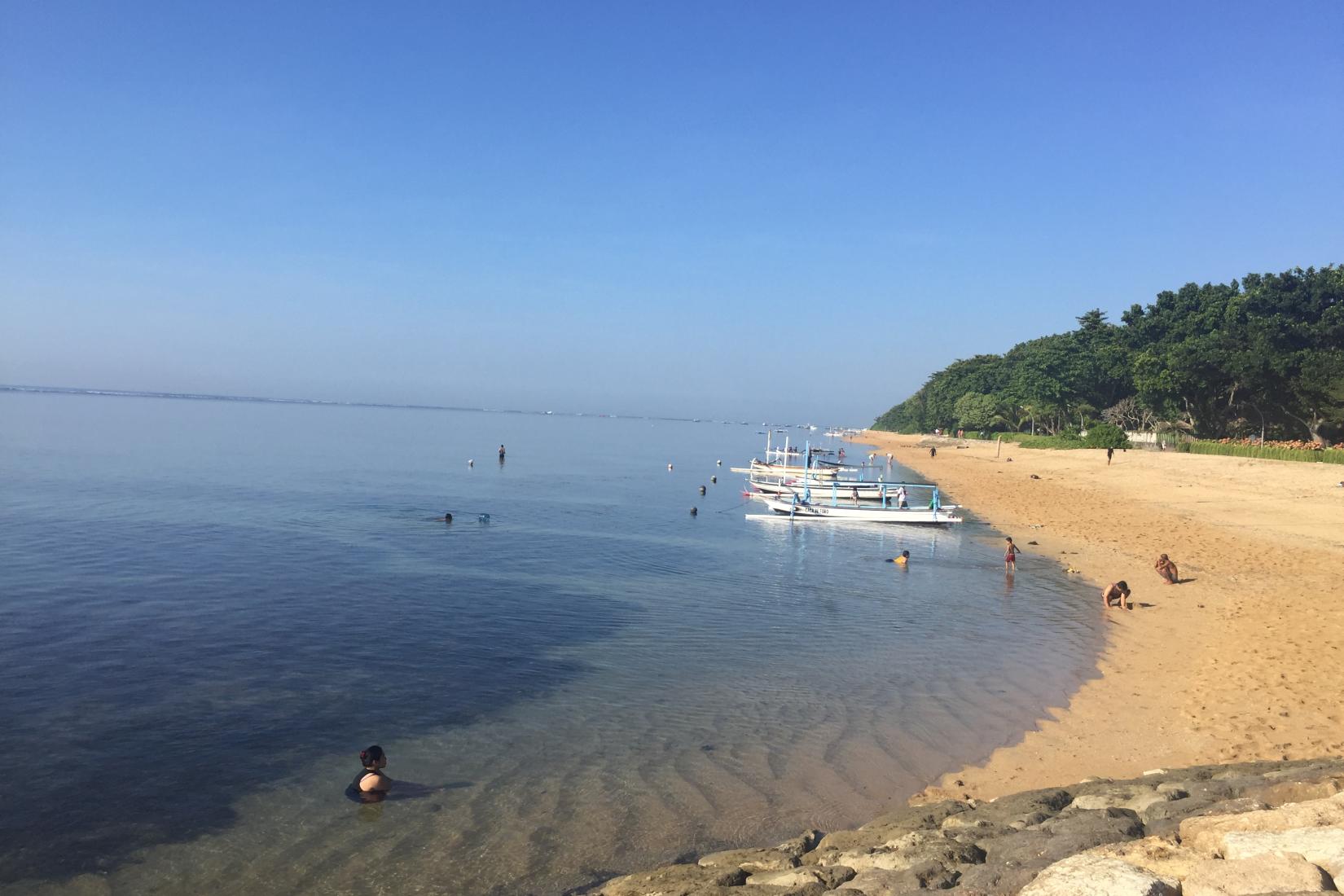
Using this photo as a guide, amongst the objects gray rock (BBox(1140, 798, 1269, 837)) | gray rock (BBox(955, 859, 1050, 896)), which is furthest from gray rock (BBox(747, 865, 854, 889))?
gray rock (BBox(1140, 798, 1269, 837))

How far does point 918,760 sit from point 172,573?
906 inches

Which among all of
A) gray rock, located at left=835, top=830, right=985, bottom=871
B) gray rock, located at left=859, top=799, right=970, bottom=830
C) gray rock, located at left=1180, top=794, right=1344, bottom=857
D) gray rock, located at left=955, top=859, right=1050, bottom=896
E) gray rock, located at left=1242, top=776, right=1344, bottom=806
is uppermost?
gray rock, located at left=1180, top=794, right=1344, bottom=857

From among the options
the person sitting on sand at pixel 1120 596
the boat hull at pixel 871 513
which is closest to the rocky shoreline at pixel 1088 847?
the person sitting on sand at pixel 1120 596

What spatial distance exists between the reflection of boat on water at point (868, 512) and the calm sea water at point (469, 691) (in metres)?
5.46

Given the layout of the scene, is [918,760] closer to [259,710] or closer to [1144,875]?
[1144,875]

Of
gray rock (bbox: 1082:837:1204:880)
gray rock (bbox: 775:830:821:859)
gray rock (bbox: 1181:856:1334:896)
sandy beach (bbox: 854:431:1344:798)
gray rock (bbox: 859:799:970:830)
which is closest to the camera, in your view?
gray rock (bbox: 1181:856:1334:896)

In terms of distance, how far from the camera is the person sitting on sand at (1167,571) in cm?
2598

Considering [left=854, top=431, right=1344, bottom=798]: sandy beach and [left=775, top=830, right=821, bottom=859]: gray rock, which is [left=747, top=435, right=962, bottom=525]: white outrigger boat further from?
[left=775, top=830, right=821, bottom=859]: gray rock

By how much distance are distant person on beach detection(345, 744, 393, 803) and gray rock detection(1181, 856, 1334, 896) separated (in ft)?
31.0

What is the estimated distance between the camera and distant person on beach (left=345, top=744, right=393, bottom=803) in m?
11.3

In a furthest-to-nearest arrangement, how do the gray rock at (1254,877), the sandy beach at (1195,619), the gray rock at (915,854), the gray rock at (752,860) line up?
the sandy beach at (1195,619) → the gray rock at (752,860) → the gray rock at (915,854) → the gray rock at (1254,877)

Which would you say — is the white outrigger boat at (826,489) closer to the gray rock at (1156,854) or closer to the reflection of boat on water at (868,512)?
the reflection of boat on water at (868,512)

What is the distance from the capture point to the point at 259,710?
1452 centimetres

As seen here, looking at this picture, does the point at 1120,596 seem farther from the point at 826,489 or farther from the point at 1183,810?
the point at 826,489
